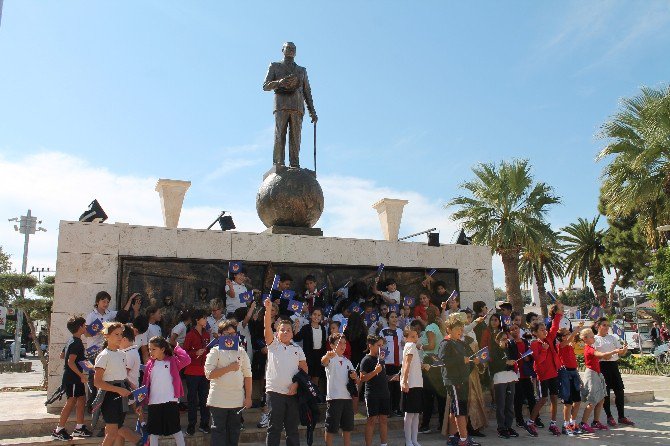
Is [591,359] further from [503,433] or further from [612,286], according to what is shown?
[612,286]

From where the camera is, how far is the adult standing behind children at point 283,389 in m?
5.66

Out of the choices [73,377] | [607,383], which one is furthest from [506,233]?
[73,377]

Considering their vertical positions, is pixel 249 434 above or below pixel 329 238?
below

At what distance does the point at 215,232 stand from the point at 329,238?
2.05 m

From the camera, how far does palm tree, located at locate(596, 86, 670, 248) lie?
52.2 ft

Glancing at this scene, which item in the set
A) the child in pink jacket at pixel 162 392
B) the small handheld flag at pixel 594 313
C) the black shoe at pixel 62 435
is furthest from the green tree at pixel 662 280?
the black shoe at pixel 62 435

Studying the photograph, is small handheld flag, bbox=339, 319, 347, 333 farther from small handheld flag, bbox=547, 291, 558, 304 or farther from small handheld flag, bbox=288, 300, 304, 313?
small handheld flag, bbox=547, 291, 558, 304

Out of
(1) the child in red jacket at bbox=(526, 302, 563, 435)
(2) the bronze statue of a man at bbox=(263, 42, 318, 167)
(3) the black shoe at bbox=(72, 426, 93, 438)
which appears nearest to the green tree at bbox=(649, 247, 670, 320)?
(1) the child in red jacket at bbox=(526, 302, 563, 435)

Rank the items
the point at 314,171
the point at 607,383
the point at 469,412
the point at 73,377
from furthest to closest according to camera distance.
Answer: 1. the point at 314,171
2. the point at 607,383
3. the point at 469,412
4. the point at 73,377

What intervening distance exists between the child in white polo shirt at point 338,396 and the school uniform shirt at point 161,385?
164cm

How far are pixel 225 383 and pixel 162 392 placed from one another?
613mm

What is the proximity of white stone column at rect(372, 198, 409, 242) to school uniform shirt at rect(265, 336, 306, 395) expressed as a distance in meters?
6.05

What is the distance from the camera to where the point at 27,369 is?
971 inches

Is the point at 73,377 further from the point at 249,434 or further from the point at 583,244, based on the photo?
the point at 583,244
